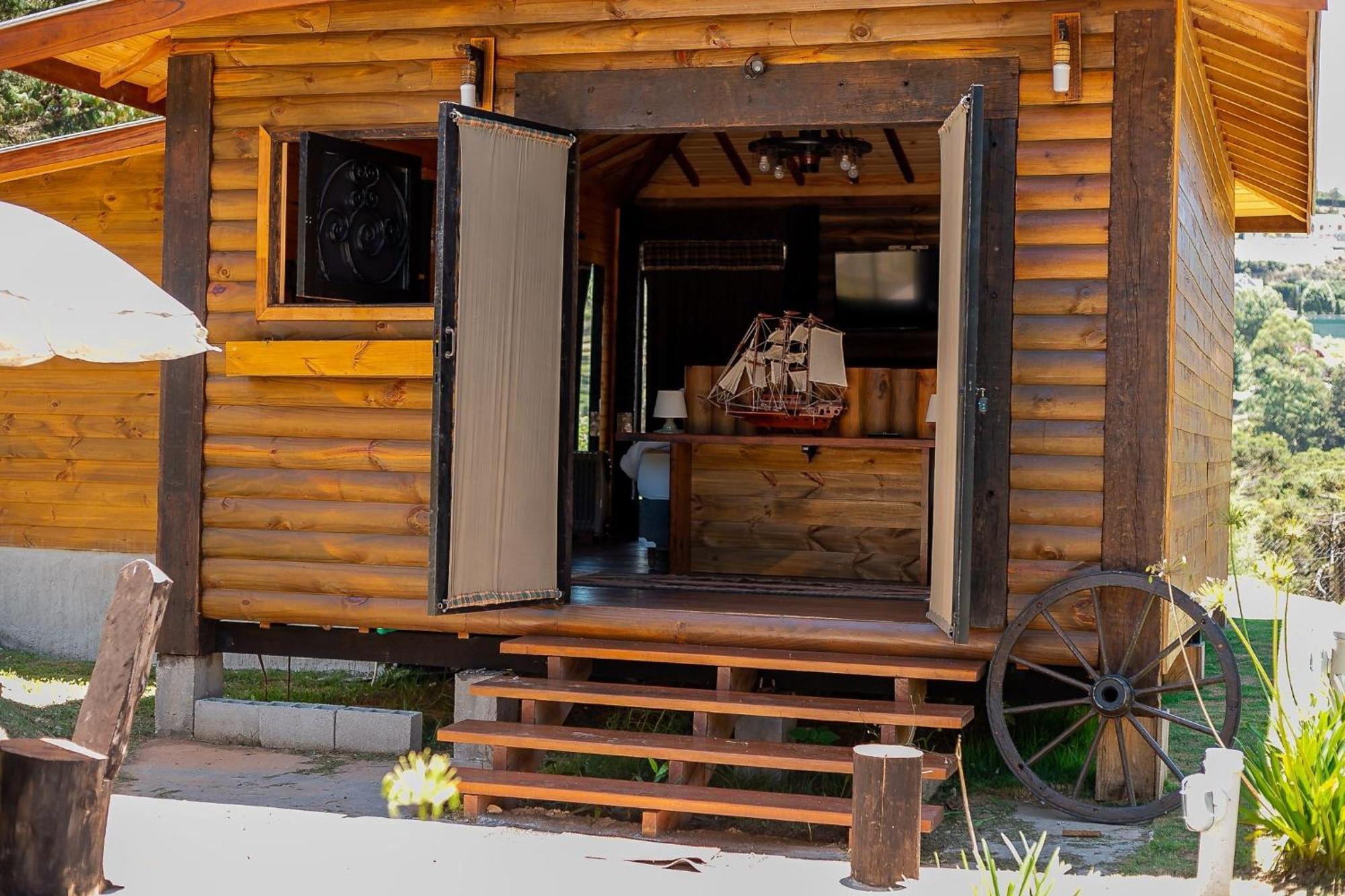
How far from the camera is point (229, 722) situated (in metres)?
7.58

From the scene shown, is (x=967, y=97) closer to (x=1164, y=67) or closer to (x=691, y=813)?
(x=1164, y=67)

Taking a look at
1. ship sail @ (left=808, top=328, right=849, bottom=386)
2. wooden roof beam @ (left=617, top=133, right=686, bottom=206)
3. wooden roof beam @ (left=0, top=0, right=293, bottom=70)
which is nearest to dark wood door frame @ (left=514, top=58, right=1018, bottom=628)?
wooden roof beam @ (left=0, top=0, right=293, bottom=70)

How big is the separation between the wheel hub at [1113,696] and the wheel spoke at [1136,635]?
0.20ft

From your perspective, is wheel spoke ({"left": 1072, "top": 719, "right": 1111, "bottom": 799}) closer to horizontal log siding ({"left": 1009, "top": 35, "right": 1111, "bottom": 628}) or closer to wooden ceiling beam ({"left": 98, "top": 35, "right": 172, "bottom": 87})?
horizontal log siding ({"left": 1009, "top": 35, "right": 1111, "bottom": 628})

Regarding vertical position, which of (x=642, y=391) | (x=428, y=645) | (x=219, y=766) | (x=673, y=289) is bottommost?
(x=219, y=766)

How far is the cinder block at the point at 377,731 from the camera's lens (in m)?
7.39

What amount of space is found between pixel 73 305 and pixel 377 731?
302 centimetres

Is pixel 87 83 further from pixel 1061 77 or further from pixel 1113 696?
pixel 1113 696

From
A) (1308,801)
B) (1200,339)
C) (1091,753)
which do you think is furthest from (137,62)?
(1308,801)

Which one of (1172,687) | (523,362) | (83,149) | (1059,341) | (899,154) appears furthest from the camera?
(899,154)

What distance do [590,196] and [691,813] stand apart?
644 centimetres

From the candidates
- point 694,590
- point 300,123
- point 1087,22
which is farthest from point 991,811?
point 300,123

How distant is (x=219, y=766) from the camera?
23.2 ft

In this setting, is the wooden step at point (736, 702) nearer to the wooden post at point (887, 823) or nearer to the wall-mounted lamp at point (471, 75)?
the wooden post at point (887, 823)
